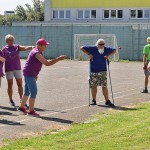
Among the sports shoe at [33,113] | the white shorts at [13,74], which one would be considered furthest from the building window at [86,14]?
the sports shoe at [33,113]

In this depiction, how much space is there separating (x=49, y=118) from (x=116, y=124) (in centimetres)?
182

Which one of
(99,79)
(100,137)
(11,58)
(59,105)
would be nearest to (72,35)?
(99,79)

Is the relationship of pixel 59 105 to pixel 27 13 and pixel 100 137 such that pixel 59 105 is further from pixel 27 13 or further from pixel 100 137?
pixel 27 13

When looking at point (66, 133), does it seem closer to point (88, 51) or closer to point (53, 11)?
point (88, 51)

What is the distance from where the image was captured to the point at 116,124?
428 inches

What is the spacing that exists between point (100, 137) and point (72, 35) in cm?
3555

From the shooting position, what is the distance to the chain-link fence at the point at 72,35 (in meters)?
42.9

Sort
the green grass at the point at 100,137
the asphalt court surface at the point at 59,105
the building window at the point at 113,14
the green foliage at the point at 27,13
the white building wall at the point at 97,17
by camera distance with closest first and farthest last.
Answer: the green grass at the point at 100,137 < the asphalt court surface at the point at 59,105 < the white building wall at the point at 97,17 < the building window at the point at 113,14 < the green foliage at the point at 27,13

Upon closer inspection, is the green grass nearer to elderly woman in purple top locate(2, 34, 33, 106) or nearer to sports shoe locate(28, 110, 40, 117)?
sports shoe locate(28, 110, 40, 117)

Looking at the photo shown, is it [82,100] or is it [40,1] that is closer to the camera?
[82,100]

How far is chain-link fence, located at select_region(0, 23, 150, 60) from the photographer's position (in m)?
42.9

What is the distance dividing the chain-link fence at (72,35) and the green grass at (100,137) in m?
31.4

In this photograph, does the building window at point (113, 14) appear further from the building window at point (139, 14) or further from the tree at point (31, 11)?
the tree at point (31, 11)

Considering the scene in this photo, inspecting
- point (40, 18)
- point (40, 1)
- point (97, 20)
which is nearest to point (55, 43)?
point (97, 20)
